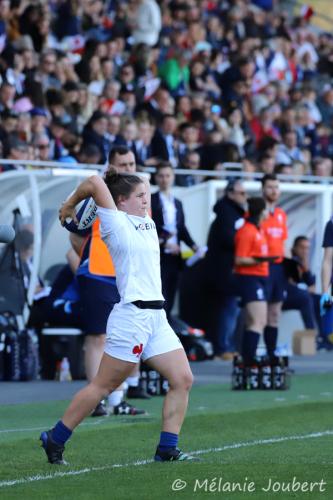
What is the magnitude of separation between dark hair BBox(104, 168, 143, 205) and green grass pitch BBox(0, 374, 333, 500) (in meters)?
1.65

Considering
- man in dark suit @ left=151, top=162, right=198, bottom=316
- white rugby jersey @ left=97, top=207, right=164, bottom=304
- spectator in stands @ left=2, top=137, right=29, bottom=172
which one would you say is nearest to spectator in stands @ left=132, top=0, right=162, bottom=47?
spectator in stands @ left=2, top=137, right=29, bottom=172

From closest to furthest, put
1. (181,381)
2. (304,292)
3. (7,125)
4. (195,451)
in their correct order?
(181,381) → (195,451) → (7,125) → (304,292)

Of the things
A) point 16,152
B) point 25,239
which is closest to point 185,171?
point 16,152

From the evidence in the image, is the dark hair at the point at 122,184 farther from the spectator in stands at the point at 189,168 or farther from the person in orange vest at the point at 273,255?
the spectator in stands at the point at 189,168

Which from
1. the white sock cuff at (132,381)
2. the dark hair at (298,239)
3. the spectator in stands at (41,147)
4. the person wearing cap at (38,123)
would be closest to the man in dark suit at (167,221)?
the white sock cuff at (132,381)

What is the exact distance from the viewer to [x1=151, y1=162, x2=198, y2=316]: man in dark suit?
14681 mm

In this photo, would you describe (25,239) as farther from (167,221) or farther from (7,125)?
(7,125)

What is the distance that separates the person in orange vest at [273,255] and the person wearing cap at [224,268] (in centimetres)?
51

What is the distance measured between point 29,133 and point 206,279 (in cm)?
293

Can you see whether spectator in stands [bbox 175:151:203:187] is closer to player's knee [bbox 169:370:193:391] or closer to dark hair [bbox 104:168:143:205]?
dark hair [bbox 104:168:143:205]

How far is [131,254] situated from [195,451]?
5.07ft

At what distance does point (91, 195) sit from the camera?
8156mm

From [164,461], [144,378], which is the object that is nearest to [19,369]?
[144,378]

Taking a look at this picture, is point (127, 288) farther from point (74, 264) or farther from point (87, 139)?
point (87, 139)
